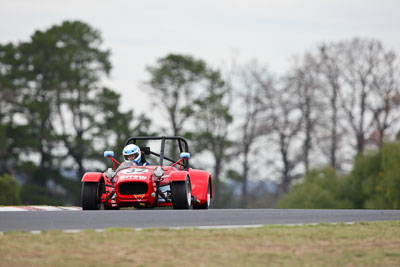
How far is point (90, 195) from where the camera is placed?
58.4 ft

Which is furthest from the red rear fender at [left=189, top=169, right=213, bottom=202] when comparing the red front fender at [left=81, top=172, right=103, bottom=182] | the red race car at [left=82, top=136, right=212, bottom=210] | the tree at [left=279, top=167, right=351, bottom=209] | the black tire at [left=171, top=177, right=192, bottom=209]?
the tree at [left=279, top=167, right=351, bottom=209]

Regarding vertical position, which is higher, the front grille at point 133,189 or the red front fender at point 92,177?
the red front fender at point 92,177

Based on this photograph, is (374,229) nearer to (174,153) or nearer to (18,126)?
(174,153)

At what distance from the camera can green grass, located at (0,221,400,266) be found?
28.8 ft

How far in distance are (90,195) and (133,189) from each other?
1034 millimetres

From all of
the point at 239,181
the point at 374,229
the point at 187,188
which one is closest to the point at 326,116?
the point at 239,181

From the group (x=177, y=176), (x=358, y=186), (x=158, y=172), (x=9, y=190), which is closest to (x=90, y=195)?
(x=158, y=172)

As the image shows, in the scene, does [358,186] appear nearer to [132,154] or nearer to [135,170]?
[132,154]

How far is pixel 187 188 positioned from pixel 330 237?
7.01 meters

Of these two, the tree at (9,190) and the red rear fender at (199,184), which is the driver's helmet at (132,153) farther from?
the tree at (9,190)

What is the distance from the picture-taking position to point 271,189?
205ft

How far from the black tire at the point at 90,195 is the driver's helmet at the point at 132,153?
1.01 m

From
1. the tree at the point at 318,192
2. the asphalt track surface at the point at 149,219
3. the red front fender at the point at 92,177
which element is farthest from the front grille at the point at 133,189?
the tree at the point at 318,192

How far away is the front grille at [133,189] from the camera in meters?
17.3
